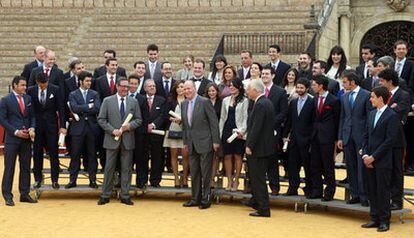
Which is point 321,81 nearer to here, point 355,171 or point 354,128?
point 354,128

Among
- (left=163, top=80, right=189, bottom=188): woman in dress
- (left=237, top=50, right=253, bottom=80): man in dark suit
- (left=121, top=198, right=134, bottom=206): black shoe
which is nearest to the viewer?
(left=121, top=198, right=134, bottom=206): black shoe

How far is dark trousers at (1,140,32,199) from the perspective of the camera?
12.6 metres

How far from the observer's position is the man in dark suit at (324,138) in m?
11.9

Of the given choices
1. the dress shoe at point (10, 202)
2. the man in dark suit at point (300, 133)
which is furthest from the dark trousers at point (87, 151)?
the man in dark suit at point (300, 133)

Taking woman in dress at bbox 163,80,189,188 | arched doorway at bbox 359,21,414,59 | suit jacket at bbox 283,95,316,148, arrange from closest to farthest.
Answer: suit jacket at bbox 283,95,316,148 → woman in dress at bbox 163,80,189,188 → arched doorway at bbox 359,21,414,59

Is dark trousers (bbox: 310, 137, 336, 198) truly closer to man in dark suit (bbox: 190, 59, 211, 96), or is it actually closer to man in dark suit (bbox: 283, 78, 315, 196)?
man in dark suit (bbox: 283, 78, 315, 196)

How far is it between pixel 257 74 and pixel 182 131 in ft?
5.21

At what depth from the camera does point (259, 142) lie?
11.8m

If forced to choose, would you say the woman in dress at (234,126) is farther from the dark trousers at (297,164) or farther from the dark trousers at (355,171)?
the dark trousers at (355,171)

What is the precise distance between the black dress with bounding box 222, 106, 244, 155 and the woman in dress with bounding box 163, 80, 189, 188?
75 cm

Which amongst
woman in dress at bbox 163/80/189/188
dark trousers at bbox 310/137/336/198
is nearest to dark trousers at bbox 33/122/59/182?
woman in dress at bbox 163/80/189/188

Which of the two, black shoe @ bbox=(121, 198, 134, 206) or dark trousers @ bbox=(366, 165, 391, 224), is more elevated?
dark trousers @ bbox=(366, 165, 391, 224)

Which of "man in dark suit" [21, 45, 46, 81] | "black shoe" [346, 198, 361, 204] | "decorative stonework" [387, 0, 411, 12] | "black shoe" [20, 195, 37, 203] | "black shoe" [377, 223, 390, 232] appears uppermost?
"decorative stonework" [387, 0, 411, 12]

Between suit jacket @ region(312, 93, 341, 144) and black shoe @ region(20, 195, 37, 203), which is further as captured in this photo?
black shoe @ region(20, 195, 37, 203)
